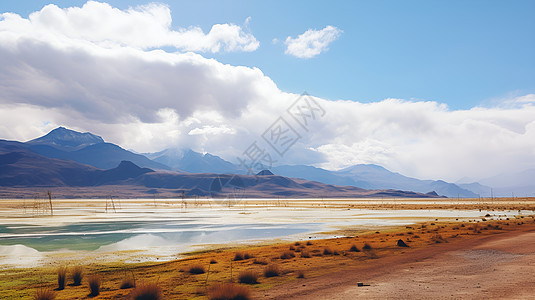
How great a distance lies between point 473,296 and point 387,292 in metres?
2.63

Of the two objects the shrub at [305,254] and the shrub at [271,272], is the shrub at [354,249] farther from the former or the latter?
the shrub at [271,272]

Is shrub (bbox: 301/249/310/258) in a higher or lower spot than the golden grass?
higher

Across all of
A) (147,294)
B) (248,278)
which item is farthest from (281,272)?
(147,294)

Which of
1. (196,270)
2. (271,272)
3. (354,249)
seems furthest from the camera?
(354,249)

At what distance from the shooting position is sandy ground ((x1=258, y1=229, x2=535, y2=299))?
12367 millimetres

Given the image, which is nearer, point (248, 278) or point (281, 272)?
point (248, 278)

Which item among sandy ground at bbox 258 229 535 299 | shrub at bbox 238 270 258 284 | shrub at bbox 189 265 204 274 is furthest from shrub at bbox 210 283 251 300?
shrub at bbox 189 265 204 274

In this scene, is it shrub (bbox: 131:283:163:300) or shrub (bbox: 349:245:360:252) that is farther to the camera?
shrub (bbox: 349:245:360:252)

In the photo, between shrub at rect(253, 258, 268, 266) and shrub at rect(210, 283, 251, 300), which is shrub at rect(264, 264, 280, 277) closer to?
shrub at rect(253, 258, 268, 266)

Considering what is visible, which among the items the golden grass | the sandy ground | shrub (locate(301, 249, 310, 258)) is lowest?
the golden grass

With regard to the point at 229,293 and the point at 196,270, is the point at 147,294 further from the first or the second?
the point at 196,270

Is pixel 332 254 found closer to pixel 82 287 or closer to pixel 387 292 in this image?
pixel 387 292

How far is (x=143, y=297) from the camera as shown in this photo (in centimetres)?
1239

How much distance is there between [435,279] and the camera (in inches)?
579
